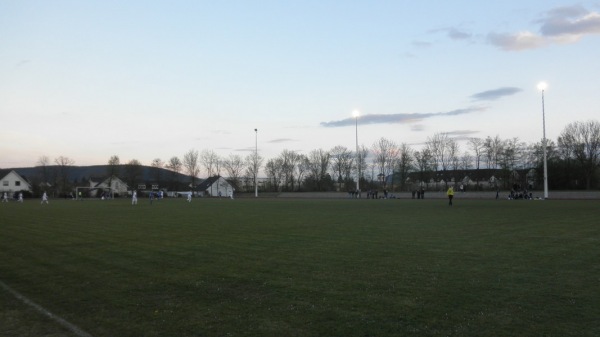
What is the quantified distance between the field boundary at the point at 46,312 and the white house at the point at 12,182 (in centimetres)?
12009

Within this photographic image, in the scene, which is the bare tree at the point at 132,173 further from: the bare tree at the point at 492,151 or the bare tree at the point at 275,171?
the bare tree at the point at 492,151

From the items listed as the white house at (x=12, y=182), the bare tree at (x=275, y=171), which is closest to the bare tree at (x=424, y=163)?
the bare tree at (x=275, y=171)

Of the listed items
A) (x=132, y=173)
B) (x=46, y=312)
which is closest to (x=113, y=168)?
(x=132, y=173)

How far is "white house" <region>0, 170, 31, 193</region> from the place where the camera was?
4434 inches

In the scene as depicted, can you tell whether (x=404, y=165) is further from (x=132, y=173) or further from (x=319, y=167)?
(x=132, y=173)

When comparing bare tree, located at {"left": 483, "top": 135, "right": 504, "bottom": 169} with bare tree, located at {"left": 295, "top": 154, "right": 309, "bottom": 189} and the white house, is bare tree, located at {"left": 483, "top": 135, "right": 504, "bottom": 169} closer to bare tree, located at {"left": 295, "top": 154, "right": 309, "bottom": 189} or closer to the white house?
bare tree, located at {"left": 295, "top": 154, "right": 309, "bottom": 189}

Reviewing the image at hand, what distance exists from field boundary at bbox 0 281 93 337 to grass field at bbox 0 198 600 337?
0.29 ft

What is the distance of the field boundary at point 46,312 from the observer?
6.28 m

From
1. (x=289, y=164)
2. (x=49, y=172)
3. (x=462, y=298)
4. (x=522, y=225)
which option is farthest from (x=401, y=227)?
(x=49, y=172)

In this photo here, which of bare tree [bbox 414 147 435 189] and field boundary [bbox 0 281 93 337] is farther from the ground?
bare tree [bbox 414 147 435 189]

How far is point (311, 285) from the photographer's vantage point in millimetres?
8633

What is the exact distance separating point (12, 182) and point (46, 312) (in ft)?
412

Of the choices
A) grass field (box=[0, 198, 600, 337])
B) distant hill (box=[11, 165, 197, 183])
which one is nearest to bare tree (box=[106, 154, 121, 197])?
distant hill (box=[11, 165, 197, 183])

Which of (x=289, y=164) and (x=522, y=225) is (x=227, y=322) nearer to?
(x=522, y=225)
